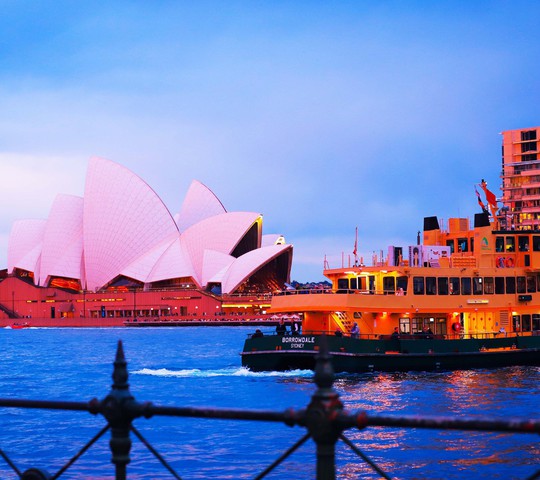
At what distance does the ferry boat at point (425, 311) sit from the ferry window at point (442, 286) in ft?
0.12

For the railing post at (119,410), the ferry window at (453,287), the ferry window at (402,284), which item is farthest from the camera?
the ferry window at (453,287)

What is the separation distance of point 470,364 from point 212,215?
257 ft

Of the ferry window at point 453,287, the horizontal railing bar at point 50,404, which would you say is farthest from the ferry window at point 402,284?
the horizontal railing bar at point 50,404

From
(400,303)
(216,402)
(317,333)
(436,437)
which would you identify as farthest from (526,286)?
(436,437)

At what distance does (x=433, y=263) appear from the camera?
112 feet

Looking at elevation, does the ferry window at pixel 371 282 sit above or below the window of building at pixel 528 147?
below

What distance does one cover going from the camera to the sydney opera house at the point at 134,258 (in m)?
96.1

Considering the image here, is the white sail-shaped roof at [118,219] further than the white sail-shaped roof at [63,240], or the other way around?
the white sail-shaped roof at [63,240]

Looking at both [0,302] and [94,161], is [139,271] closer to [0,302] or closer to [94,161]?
[94,161]

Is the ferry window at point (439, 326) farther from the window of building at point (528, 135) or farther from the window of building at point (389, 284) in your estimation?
the window of building at point (528, 135)

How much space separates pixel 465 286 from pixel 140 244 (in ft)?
233

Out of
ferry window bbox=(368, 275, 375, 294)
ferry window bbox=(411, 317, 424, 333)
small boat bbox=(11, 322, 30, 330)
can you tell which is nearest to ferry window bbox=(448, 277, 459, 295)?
ferry window bbox=(411, 317, 424, 333)

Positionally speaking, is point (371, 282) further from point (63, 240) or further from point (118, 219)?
point (63, 240)

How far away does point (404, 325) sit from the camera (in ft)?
106
